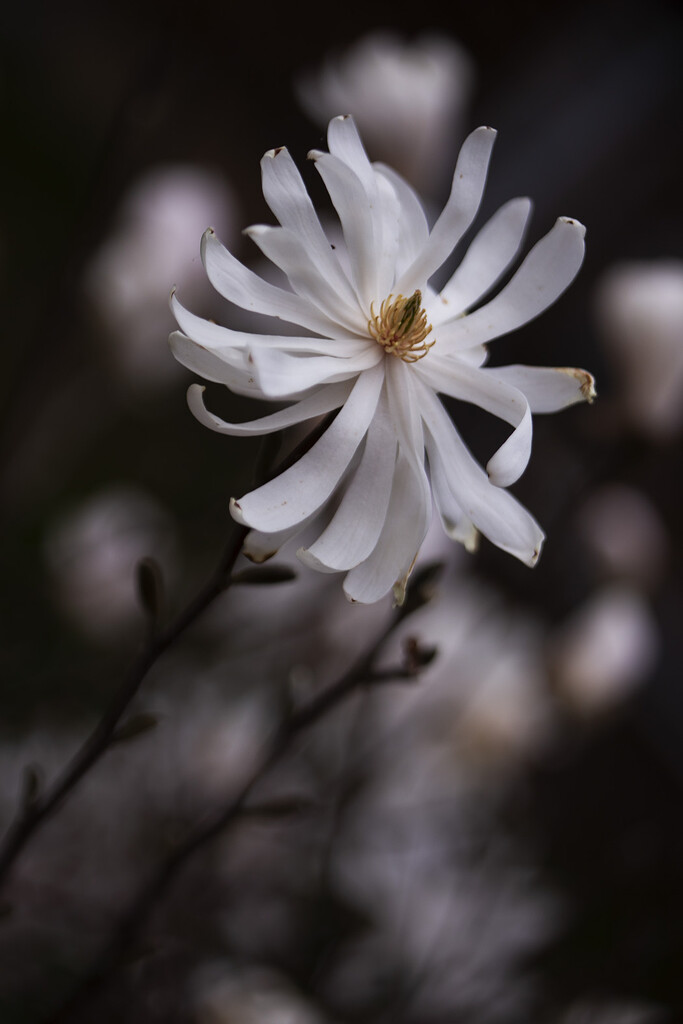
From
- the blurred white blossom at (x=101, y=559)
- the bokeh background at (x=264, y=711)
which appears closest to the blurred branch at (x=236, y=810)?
the bokeh background at (x=264, y=711)

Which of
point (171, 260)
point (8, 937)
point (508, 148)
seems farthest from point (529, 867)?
point (508, 148)

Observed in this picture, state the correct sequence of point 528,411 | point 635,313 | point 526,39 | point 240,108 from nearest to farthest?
point 528,411, point 635,313, point 240,108, point 526,39

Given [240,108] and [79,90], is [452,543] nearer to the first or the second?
[240,108]

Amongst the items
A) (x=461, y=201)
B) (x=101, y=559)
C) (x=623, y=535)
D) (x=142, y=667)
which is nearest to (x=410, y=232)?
(x=461, y=201)

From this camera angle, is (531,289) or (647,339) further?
(647,339)

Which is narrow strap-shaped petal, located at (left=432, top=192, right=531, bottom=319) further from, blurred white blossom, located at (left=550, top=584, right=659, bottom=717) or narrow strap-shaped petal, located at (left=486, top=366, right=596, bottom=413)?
blurred white blossom, located at (left=550, top=584, right=659, bottom=717)

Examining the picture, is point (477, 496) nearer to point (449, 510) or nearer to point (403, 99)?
A: point (449, 510)

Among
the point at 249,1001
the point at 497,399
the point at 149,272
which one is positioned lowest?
the point at 249,1001
